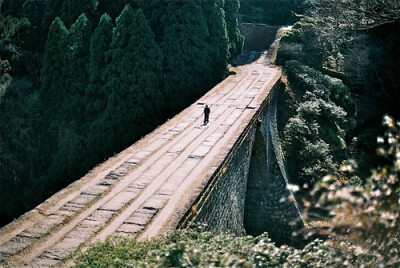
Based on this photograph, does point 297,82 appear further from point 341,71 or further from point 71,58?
point 71,58

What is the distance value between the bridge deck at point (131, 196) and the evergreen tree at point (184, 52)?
16.9ft

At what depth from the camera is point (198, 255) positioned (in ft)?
13.6

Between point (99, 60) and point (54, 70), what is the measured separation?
361cm

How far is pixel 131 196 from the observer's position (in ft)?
24.6

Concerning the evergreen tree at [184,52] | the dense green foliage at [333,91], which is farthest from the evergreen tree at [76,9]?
the dense green foliage at [333,91]

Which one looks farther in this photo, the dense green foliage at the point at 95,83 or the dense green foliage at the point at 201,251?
the dense green foliage at the point at 95,83

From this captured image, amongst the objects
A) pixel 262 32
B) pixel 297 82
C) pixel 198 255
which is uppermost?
pixel 262 32

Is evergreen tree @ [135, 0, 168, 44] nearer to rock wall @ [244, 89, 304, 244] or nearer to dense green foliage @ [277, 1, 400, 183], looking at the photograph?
rock wall @ [244, 89, 304, 244]

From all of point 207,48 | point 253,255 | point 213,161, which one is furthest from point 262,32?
point 253,255

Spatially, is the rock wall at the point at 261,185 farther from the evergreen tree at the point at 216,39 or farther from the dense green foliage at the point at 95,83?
the dense green foliage at the point at 95,83

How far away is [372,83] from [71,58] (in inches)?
Result: 663

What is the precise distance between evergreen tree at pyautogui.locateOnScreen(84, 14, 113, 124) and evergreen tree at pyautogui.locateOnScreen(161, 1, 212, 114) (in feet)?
8.63

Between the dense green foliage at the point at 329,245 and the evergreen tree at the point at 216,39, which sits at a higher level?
the evergreen tree at the point at 216,39

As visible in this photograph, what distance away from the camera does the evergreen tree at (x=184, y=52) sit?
17.6 m
